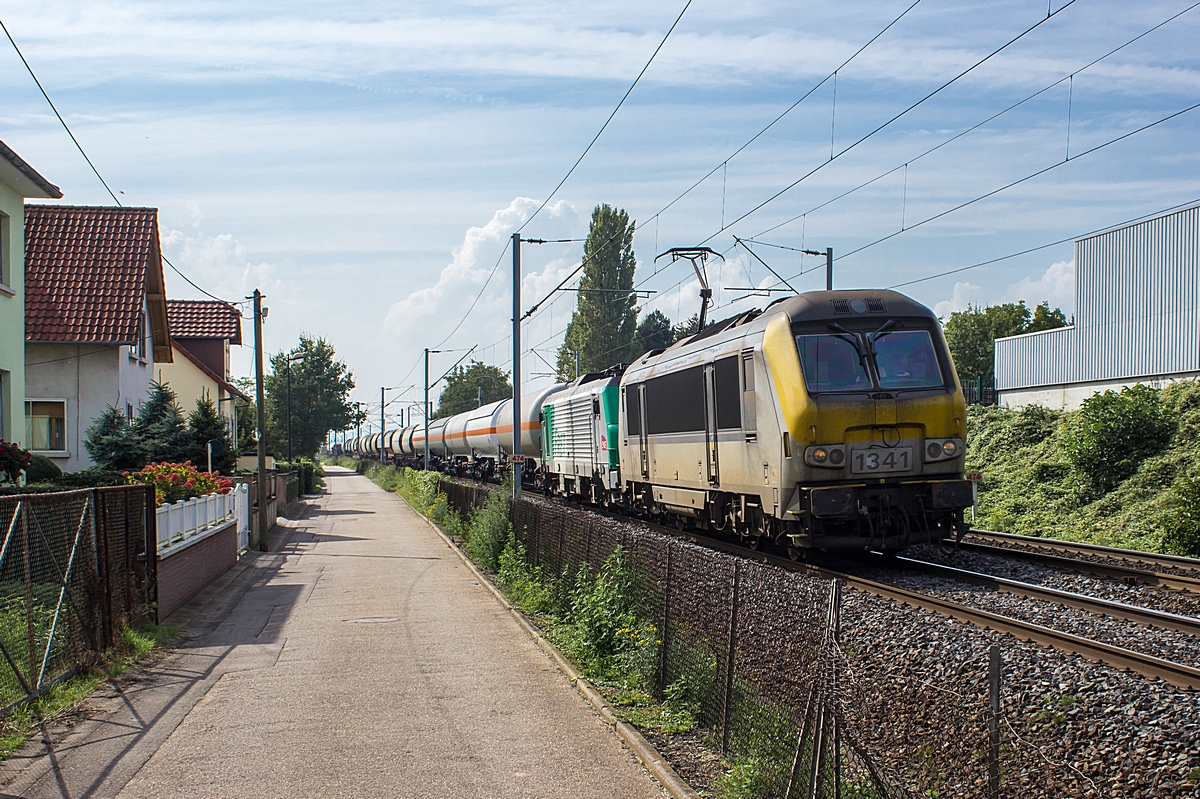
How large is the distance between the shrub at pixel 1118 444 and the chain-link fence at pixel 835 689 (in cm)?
1873

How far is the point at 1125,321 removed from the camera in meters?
35.3

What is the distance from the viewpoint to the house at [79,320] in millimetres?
25000

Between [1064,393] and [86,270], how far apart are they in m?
31.6

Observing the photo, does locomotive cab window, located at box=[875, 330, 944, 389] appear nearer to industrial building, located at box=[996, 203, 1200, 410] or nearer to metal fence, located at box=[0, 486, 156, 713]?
metal fence, located at box=[0, 486, 156, 713]

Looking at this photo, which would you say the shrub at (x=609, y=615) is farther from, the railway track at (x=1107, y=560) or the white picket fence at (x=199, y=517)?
the white picket fence at (x=199, y=517)

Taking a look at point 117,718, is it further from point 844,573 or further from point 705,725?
point 844,573

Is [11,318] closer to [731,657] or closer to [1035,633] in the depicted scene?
[731,657]

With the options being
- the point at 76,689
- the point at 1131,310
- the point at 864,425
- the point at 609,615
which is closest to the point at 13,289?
the point at 76,689

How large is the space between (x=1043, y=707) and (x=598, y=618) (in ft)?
17.7

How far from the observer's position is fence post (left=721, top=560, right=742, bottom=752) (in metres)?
6.68

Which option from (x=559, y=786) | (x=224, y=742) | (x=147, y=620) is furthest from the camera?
(x=147, y=620)

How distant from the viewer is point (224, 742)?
718cm

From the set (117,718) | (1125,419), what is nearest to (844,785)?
(117,718)

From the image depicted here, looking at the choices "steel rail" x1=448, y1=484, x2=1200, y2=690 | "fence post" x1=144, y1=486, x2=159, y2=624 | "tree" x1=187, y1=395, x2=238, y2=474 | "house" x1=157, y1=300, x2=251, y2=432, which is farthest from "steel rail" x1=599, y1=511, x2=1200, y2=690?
"house" x1=157, y1=300, x2=251, y2=432
